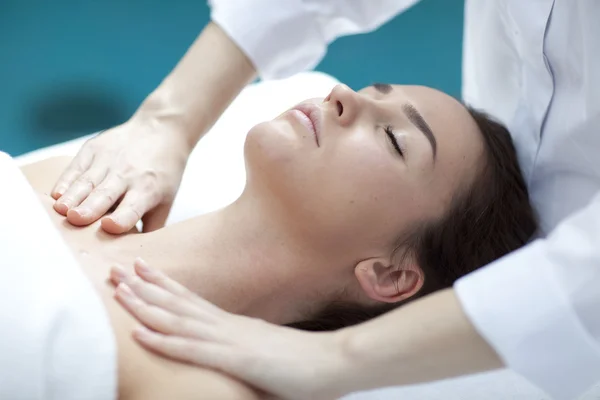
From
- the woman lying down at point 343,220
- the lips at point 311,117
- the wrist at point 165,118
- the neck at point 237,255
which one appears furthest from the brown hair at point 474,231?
the wrist at point 165,118

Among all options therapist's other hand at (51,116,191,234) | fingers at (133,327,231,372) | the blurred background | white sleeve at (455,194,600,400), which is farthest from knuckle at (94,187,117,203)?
the blurred background

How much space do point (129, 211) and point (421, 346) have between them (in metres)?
0.57

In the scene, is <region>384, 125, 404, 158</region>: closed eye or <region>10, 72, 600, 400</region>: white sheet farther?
<region>10, 72, 600, 400</region>: white sheet

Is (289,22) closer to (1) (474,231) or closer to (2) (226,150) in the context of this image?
(2) (226,150)

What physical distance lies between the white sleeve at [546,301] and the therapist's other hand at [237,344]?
0.19 m

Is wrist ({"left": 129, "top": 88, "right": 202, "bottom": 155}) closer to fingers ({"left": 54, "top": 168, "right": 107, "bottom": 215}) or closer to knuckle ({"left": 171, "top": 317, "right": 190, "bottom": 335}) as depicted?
fingers ({"left": 54, "top": 168, "right": 107, "bottom": 215})

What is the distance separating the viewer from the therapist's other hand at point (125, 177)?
1.20 meters

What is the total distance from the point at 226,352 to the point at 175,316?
9 cm

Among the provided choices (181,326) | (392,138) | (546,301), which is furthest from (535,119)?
(181,326)

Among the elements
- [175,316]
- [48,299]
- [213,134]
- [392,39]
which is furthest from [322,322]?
[392,39]

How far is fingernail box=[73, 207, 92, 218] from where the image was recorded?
1.17m

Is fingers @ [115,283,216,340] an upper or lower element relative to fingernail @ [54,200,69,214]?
lower

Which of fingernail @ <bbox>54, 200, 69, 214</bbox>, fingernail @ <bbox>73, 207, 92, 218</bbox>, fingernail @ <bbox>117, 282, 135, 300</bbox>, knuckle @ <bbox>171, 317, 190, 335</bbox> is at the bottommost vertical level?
knuckle @ <bbox>171, 317, 190, 335</bbox>

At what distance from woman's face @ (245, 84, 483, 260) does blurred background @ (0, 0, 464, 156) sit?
1.48 m
